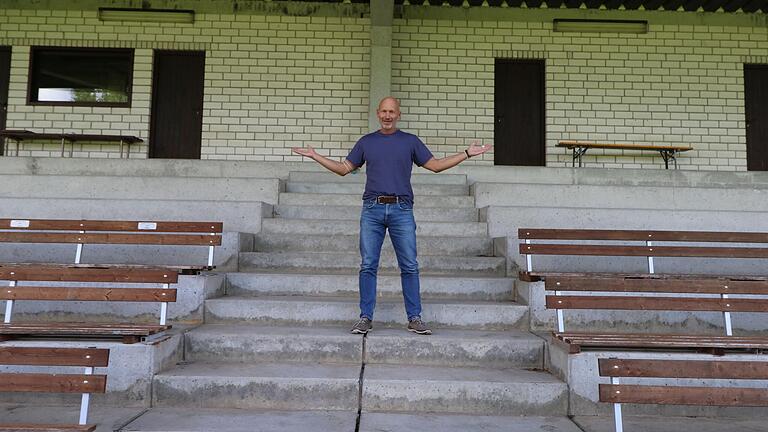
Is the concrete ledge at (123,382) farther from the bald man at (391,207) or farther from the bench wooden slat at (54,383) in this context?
the bald man at (391,207)

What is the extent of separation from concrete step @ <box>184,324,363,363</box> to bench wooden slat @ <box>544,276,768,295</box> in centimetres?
131

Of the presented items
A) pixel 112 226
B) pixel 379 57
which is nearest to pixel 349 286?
pixel 112 226

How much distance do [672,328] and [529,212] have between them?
1.66 m

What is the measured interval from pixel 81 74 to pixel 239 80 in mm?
2715

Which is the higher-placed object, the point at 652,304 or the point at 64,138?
the point at 64,138

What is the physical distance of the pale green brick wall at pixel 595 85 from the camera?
9500mm

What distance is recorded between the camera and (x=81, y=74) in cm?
964

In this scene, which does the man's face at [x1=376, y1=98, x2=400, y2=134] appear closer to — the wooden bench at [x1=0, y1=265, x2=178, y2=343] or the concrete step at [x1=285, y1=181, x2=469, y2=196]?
the wooden bench at [x1=0, y1=265, x2=178, y2=343]

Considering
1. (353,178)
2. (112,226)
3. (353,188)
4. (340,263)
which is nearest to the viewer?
(112,226)

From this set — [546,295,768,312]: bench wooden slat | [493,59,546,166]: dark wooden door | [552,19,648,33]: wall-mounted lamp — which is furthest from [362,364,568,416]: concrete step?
[552,19,648,33]: wall-mounted lamp

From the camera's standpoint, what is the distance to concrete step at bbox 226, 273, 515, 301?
4.32m

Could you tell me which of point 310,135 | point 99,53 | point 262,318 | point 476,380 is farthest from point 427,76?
point 476,380

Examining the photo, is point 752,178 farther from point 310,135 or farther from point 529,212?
point 310,135

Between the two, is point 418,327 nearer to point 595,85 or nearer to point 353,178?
point 353,178
